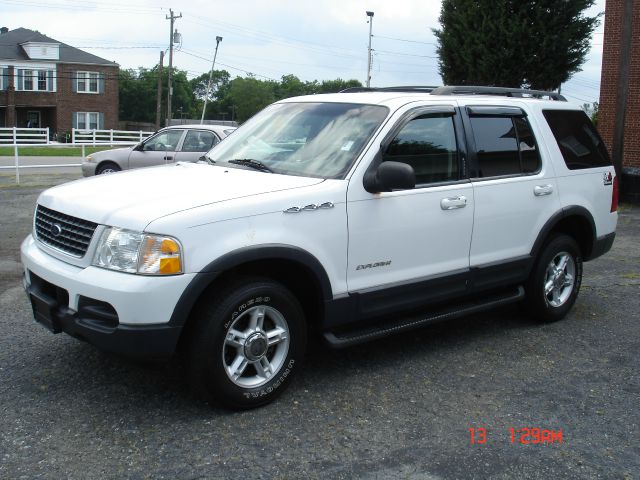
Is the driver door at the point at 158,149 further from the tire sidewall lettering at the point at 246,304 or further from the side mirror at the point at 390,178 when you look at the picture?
the tire sidewall lettering at the point at 246,304

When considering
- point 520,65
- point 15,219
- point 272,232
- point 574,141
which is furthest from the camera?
point 520,65

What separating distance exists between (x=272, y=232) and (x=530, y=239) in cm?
255

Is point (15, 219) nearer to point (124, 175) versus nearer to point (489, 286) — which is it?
point (124, 175)

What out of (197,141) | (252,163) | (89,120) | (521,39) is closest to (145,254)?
(252,163)

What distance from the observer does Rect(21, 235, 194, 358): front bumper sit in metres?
3.69

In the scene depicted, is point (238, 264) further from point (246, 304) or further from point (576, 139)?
A: point (576, 139)

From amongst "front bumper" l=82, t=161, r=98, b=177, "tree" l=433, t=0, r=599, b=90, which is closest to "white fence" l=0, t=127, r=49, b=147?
"front bumper" l=82, t=161, r=98, b=177

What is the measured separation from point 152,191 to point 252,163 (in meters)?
0.90

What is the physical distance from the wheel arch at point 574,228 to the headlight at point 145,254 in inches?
126

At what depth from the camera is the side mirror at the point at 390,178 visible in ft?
14.4

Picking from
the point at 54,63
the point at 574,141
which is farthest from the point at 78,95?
the point at 574,141

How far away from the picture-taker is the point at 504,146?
5578 mm

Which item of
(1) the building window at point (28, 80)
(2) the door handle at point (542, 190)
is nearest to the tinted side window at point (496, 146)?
(2) the door handle at point (542, 190)

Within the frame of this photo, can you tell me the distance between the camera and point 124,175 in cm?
481
